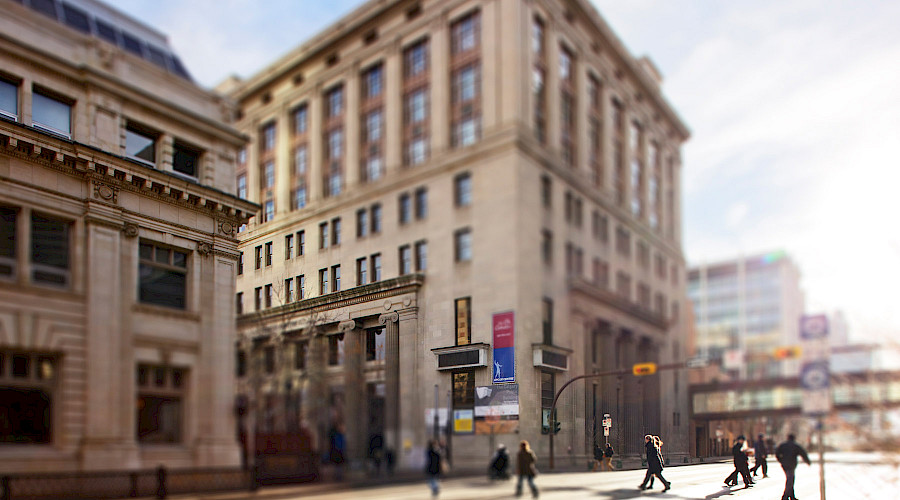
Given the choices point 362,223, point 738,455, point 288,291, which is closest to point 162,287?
point 288,291

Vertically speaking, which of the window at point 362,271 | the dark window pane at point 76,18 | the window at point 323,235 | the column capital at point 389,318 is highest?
the dark window pane at point 76,18

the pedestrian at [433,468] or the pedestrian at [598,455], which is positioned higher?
the pedestrian at [433,468]

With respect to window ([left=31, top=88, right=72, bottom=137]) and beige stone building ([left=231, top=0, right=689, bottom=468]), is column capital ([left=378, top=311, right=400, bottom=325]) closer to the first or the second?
beige stone building ([left=231, top=0, right=689, bottom=468])

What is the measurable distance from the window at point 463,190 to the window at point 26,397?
7.66 m

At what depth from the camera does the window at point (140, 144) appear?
1279 cm

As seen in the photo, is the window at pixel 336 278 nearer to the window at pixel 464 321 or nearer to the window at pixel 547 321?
the window at pixel 464 321

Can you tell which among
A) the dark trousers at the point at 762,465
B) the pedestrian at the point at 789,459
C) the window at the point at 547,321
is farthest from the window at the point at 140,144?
the dark trousers at the point at 762,465

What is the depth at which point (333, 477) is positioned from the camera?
11.4 meters

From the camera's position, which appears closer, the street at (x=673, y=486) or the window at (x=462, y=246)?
the street at (x=673, y=486)

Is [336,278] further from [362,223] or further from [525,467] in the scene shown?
[525,467]

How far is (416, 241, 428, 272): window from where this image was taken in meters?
15.1

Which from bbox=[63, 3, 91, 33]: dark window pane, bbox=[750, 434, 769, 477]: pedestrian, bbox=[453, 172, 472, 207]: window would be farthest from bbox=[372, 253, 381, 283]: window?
bbox=[750, 434, 769, 477]: pedestrian

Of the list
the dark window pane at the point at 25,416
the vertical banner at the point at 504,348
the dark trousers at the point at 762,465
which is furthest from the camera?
the dark trousers at the point at 762,465

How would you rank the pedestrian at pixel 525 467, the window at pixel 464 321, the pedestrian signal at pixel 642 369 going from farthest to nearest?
the pedestrian signal at pixel 642 369, the window at pixel 464 321, the pedestrian at pixel 525 467
